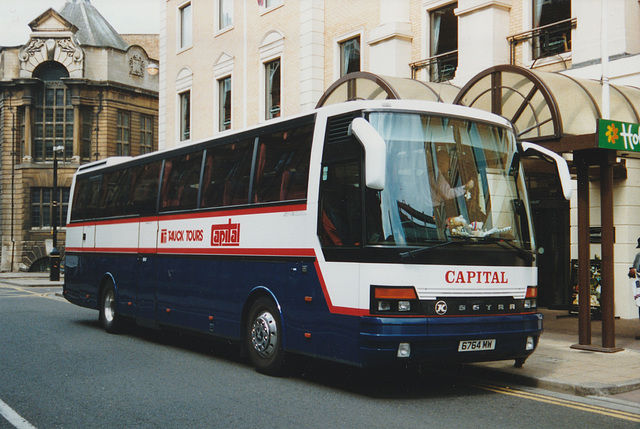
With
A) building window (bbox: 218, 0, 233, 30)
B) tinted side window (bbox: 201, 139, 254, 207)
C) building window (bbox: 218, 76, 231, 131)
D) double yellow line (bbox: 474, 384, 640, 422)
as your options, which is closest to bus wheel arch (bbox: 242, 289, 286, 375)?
tinted side window (bbox: 201, 139, 254, 207)

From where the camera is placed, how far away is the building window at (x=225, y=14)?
2642 cm

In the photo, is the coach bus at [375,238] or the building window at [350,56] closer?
the coach bus at [375,238]

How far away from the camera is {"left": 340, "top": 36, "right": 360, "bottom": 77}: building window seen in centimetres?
2152

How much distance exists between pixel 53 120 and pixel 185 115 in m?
19.5

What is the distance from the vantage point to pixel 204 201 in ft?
34.7

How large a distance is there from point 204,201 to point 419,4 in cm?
1093

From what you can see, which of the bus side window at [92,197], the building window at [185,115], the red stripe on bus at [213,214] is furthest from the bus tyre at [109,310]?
the building window at [185,115]

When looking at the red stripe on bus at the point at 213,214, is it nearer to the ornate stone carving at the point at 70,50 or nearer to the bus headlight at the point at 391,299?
the bus headlight at the point at 391,299

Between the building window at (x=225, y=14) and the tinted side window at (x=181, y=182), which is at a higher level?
the building window at (x=225, y=14)

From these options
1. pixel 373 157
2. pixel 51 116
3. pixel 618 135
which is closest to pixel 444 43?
pixel 618 135

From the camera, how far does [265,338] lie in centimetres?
899

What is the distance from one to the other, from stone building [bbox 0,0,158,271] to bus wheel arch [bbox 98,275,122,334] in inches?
1240

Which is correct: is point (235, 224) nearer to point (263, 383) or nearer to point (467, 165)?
point (263, 383)

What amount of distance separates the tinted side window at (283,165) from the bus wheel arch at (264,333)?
121 centimetres
